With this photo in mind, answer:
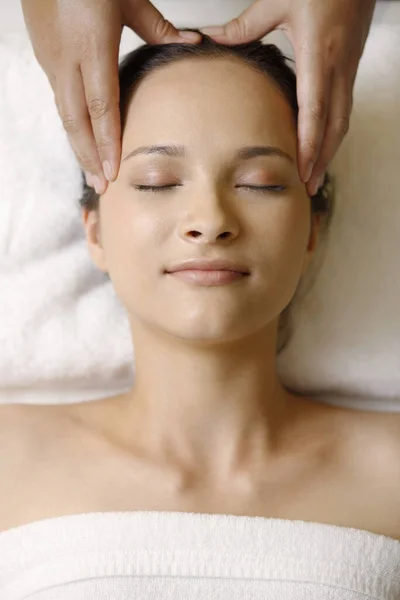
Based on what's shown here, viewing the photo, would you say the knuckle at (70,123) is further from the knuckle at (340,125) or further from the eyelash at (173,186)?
the knuckle at (340,125)

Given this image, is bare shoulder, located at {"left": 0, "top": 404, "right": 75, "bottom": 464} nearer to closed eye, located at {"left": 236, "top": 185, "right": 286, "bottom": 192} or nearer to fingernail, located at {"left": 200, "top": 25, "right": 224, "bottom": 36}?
closed eye, located at {"left": 236, "top": 185, "right": 286, "bottom": 192}

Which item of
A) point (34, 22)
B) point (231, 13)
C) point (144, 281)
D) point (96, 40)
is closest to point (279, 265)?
point (144, 281)

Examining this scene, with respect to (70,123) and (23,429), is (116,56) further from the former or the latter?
(23,429)

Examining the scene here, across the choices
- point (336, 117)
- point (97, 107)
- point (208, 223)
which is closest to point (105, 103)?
point (97, 107)

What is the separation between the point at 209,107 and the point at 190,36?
157 millimetres

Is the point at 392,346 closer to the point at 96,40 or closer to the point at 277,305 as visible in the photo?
the point at 277,305

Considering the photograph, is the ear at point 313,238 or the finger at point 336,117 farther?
the ear at point 313,238

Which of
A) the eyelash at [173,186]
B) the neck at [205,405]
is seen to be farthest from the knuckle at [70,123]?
the neck at [205,405]

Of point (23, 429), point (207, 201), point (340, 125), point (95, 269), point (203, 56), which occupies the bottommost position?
point (23, 429)

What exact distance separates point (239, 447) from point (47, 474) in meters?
0.33

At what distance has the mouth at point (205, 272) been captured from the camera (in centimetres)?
101

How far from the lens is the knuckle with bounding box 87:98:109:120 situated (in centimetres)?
103

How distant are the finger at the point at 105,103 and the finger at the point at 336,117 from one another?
Answer: 34cm

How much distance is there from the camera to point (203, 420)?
1.17 metres
